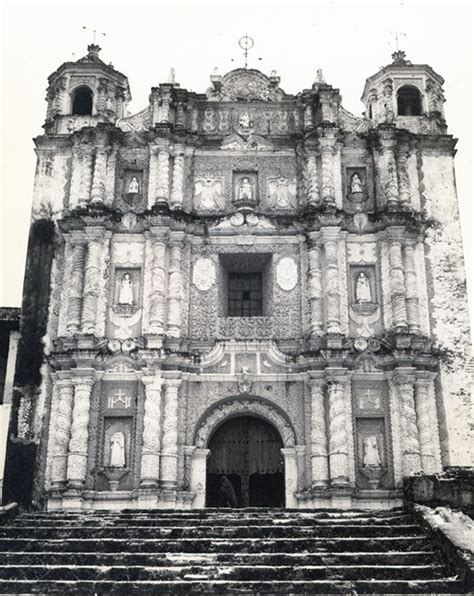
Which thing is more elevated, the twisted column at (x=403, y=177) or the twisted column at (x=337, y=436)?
the twisted column at (x=403, y=177)

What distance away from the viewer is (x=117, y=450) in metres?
16.0

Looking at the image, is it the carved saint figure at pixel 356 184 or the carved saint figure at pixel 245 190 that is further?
the carved saint figure at pixel 356 184

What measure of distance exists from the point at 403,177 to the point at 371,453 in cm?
652

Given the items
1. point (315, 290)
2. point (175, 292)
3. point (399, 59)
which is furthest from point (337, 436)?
point (399, 59)

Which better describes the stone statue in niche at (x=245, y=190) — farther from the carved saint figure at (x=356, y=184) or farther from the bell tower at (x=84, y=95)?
the bell tower at (x=84, y=95)

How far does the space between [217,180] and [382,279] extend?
4.52 metres

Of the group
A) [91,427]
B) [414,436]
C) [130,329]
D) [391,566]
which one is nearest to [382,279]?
[414,436]

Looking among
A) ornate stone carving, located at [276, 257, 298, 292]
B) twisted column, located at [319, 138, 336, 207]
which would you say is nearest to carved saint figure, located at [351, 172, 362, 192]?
twisted column, located at [319, 138, 336, 207]

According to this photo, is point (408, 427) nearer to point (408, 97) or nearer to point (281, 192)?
point (281, 192)

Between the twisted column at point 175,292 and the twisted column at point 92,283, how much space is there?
1.60 m

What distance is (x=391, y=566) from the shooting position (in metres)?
9.78

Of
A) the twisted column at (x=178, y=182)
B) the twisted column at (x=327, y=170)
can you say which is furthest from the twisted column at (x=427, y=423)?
the twisted column at (x=178, y=182)

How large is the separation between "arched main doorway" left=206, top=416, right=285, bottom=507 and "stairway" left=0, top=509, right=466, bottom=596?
3.87 meters

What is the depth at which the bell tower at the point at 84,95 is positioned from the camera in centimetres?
1886
